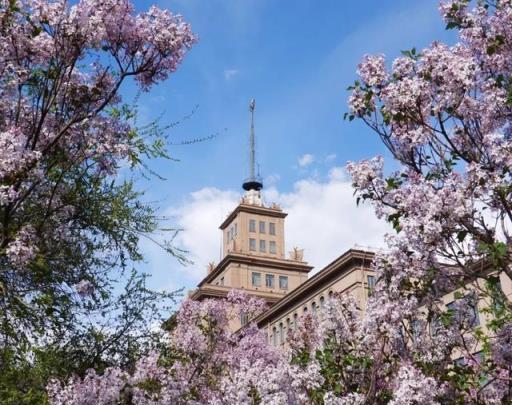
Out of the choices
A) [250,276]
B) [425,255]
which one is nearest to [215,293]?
[250,276]

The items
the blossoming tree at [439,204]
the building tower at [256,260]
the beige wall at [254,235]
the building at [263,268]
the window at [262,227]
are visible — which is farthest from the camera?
the window at [262,227]

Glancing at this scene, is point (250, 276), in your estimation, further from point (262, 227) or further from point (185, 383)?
point (185, 383)

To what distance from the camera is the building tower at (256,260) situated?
295 feet

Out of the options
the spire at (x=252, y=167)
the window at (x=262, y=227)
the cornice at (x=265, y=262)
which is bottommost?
the cornice at (x=265, y=262)

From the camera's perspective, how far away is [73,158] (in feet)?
32.3

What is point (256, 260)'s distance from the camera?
91375 mm

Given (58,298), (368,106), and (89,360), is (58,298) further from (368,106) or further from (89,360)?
(368,106)

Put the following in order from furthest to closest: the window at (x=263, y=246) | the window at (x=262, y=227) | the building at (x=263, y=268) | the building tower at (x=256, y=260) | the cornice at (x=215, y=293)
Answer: the window at (x=262, y=227) < the window at (x=263, y=246) < the building tower at (x=256, y=260) < the cornice at (x=215, y=293) < the building at (x=263, y=268)

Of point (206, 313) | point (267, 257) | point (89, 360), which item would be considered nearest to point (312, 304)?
point (267, 257)

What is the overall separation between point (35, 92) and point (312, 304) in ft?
188

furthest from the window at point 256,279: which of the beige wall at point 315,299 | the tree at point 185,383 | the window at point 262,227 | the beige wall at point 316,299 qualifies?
the tree at point 185,383

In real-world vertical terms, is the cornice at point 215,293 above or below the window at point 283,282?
below

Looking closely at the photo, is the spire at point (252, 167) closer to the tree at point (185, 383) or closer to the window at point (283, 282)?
the window at point (283, 282)

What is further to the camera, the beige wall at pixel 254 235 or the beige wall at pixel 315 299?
the beige wall at pixel 254 235
